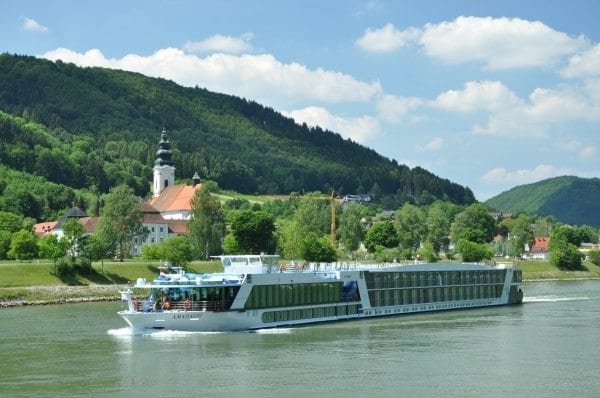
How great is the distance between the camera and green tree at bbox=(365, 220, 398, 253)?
143250mm

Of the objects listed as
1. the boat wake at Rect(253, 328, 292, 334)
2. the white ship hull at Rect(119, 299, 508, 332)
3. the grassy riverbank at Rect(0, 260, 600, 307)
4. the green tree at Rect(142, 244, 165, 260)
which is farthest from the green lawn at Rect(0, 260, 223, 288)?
the boat wake at Rect(253, 328, 292, 334)

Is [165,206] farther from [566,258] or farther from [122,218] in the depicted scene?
[566,258]

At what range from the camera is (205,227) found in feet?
371

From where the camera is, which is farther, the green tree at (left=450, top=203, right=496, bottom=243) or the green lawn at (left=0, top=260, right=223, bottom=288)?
the green tree at (left=450, top=203, right=496, bottom=243)

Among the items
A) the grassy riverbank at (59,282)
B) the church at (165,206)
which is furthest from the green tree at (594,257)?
the grassy riverbank at (59,282)

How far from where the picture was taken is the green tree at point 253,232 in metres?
120

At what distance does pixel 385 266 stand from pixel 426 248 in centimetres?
6774

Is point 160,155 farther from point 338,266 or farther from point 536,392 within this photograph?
point 536,392

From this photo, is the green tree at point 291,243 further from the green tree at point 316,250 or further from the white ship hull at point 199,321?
the white ship hull at point 199,321

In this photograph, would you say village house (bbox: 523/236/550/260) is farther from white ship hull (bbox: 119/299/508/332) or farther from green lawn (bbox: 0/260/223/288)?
white ship hull (bbox: 119/299/508/332)

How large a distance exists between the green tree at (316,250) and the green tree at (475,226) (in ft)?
137

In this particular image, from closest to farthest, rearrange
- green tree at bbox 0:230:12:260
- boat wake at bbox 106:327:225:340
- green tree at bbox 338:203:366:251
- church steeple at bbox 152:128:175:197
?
boat wake at bbox 106:327:225:340 → green tree at bbox 0:230:12:260 → green tree at bbox 338:203:366:251 → church steeple at bbox 152:128:175:197

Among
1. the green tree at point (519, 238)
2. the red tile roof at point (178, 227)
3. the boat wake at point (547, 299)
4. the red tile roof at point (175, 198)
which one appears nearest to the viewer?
the boat wake at point (547, 299)

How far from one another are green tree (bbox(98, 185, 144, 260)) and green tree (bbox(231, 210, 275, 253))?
12.9m
